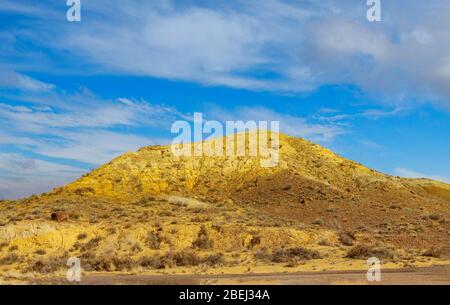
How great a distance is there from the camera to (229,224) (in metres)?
36.9

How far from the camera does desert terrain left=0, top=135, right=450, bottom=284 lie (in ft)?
79.9

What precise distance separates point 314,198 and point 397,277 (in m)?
35.3

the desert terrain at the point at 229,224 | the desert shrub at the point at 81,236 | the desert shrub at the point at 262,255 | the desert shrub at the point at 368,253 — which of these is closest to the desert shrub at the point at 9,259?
the desert terrain at the point at 229,224

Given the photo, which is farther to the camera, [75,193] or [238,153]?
[238,153]

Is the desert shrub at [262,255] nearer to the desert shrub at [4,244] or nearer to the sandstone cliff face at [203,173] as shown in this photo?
the desert shrub at [4,244]

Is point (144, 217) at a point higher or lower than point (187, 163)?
lower

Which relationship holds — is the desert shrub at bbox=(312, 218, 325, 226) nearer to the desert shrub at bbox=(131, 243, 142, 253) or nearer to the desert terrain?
the desert terrain

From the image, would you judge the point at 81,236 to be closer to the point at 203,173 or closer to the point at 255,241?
the point at 255,241

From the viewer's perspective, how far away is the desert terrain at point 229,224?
24344 millimetres
